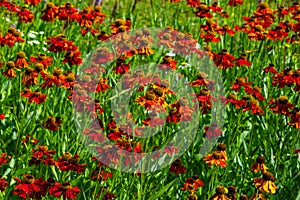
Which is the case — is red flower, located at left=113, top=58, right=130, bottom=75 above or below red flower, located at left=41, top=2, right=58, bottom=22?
below

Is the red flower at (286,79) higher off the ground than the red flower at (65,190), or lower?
higher

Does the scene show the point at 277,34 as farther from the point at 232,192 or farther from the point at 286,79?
the point at 232,192

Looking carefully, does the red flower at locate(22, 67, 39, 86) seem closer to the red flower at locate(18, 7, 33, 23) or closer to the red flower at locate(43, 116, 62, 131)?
the red flower at locate(43, 116, 62, 131)

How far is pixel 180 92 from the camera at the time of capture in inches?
127

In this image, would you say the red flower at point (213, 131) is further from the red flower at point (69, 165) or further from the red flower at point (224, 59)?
the red flower at point (69, 165)

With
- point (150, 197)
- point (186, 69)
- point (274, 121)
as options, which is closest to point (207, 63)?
point (186, 69)

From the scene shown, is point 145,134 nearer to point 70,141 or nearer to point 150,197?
point 150,197

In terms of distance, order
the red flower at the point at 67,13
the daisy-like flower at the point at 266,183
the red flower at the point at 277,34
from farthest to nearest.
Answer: the red flower at the point at 277,34, the red flower at the point at 67,13, the daisy-like flower at the point at 266,183

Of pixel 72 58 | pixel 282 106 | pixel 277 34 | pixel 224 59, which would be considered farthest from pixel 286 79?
pixel 72 58

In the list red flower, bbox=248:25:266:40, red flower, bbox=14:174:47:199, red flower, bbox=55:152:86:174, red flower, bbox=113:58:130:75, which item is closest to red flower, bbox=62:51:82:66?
red flower, bbox=113:58:130:75

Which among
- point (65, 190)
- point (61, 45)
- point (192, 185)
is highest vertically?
point (61, 45)

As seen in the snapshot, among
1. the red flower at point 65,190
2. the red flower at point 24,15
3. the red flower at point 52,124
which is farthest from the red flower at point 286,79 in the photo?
the red flower at point 24,15

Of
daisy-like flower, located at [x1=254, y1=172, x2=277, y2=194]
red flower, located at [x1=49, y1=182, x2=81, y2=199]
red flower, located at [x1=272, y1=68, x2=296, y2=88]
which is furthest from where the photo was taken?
red flower, located at [x1=272, y1=68, x2=296, y2=88]

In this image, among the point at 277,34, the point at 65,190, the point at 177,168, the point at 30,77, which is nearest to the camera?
the point at 65,190
